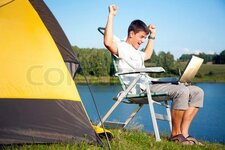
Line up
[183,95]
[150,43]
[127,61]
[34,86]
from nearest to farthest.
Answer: [34,86]
[183,95]
[127,61]
[150,43]

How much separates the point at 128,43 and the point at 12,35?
1.94 m

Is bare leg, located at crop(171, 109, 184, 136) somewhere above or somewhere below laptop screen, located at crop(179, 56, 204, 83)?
below

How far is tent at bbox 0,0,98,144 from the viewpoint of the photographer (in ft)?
11.0

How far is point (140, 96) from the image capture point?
4.43 meters

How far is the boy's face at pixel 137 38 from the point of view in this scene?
486 cm

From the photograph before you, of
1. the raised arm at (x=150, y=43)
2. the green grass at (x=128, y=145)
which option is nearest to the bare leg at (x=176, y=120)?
the green grass at (x=128, y=145)

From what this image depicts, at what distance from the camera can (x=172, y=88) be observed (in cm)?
440

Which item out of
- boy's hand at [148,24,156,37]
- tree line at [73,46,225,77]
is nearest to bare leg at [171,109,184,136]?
boy's hand at [148,24,156,37]

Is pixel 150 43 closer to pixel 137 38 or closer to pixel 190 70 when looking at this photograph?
pixel 137 38

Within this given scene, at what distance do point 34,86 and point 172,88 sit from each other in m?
1.81

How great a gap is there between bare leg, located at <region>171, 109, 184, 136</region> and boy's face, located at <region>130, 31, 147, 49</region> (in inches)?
46.2

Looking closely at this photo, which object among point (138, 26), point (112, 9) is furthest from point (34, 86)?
point (138, 26)

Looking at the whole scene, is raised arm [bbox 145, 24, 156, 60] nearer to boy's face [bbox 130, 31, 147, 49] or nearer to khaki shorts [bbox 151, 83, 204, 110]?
boy's face [bbox 130, 31, 147, 49]

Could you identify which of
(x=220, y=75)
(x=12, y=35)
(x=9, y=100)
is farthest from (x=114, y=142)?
(x=220, y=75)
